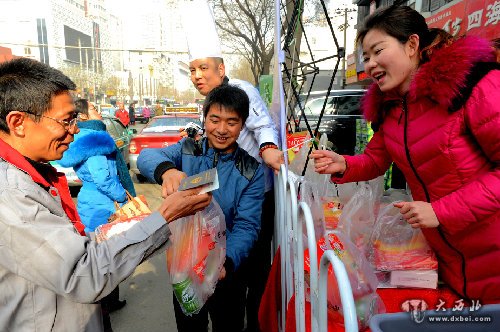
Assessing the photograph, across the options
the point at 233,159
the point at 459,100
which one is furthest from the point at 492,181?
the point at 233,159

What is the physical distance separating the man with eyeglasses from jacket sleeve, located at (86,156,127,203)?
1683 millimetres

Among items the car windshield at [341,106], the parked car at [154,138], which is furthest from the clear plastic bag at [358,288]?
the car windshield at [341,106]

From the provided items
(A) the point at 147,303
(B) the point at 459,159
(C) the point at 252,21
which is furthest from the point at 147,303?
(C) the point at 252,21

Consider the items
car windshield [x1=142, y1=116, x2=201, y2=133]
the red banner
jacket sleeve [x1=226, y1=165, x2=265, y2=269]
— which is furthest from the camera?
car windshield [x1=142, y1=116, x2=201, y2=133]

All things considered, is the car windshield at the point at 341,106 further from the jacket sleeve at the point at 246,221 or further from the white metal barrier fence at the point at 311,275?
the white metal barrier fence at the point at 311,275

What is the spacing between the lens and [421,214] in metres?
1.23

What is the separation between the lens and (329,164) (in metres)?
1.80

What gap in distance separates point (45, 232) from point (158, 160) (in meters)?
0.95

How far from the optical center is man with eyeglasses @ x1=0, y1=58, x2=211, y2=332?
108 centimetres

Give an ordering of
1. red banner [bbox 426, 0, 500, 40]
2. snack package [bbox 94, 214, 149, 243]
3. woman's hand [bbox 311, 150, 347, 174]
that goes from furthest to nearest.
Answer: red banner [bbox 426, 0, 500, 40] < woman's hand [bbox 311, 150, 347, 174] < snack package [bbox 94, 214, 149, 243]

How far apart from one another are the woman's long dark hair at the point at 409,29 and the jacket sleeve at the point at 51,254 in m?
1.30

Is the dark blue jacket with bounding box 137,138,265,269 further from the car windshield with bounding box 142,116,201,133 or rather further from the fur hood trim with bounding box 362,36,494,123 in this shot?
the car windshield with bounding box 142,116,201,133

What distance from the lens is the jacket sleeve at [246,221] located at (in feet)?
6.39

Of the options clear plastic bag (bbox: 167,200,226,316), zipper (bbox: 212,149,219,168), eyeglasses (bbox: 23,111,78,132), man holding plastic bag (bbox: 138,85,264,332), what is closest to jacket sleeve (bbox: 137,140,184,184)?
man holding plastic bag (bbox: 138,85,264,332)
